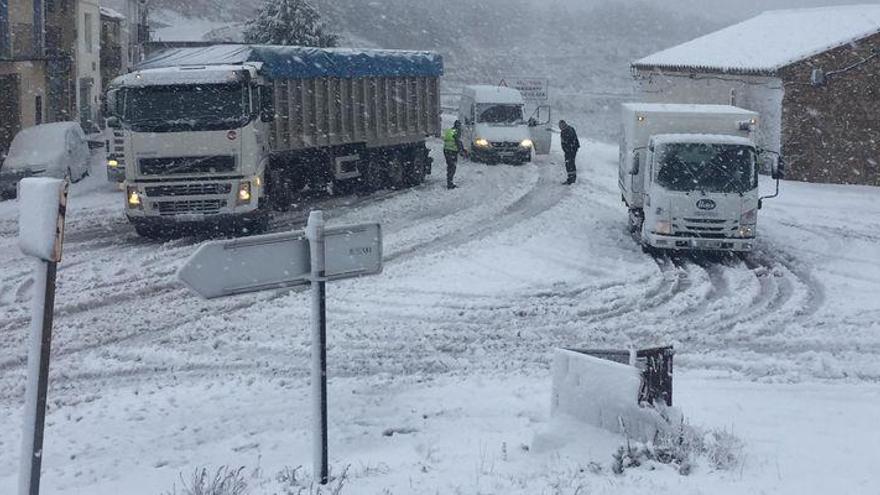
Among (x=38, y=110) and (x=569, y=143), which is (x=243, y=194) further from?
(x=38, y=110)

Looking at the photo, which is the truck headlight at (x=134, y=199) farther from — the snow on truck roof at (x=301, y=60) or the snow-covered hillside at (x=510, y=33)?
the snow-covered hillside at (x=510, y=33)

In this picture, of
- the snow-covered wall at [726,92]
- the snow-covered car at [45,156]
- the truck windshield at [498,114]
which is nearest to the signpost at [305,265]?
the snow-covered car at [45,156]

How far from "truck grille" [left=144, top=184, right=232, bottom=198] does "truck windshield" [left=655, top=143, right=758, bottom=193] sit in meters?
7.58

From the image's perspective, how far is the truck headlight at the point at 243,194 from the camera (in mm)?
18406

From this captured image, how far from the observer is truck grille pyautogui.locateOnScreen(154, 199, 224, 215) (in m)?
18.2

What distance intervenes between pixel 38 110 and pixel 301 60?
1783cm

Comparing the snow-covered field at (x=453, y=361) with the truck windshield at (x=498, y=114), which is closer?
the snow-covered field at (x=453, y=361)

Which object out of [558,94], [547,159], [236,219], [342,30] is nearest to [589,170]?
[547,159]

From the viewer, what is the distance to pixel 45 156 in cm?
2609

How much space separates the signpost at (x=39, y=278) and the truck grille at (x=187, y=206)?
527 inches

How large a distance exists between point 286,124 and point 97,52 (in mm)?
30277

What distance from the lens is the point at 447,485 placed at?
6.61 metres

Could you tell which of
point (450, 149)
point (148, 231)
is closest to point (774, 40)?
point (450, 149)

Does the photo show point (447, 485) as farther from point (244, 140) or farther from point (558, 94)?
point (558, 94)
